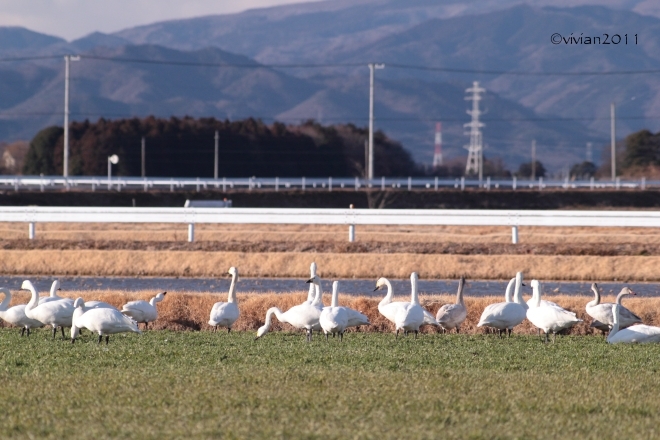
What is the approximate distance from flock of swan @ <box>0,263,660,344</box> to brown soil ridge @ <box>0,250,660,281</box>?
700cm

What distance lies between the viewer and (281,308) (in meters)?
16.2

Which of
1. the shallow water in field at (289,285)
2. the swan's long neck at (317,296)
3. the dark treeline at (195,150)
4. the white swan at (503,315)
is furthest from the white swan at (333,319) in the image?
the dark treeline at (195,150)

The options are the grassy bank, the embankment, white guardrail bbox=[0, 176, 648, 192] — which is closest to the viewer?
the grassy bank

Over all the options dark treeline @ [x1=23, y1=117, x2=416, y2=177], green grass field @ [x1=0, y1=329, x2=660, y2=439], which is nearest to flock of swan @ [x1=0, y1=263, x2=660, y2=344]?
green grass field @ [x1=0, y1=329, x2=660, y2=439]

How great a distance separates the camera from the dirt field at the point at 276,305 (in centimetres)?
1570

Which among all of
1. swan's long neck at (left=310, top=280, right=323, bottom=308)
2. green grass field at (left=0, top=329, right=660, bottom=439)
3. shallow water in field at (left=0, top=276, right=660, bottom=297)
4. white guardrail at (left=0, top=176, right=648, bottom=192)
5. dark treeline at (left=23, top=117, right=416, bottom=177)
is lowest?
shallow water in field at (left=0, top=276, right=660, bottom=297)

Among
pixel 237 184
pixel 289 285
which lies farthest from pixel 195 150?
pixel 289 285

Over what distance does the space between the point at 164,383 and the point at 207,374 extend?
615 millimetres

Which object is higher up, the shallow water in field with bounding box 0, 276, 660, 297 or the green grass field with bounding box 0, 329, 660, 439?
the green grass field with bounding box 0, 329, 660, 439

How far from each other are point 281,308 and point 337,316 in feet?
10.4

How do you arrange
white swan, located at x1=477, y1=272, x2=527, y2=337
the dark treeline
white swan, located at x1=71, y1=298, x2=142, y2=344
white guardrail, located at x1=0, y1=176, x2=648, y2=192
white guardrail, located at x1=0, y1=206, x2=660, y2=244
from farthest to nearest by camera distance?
the dark treeline
white guardrail, located at x1=0, y1=176, x2=648, y2=192
white guardrail, located at x1=0, y1=206, x2=660, y2=244
white swan, located at x1=477, y1=272, x2=527, y2=337
white swan, located at x1=71, y1=298, x2=142, y2=344

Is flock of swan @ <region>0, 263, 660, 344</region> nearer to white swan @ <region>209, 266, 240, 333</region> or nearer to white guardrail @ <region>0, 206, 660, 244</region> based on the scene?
white swan @ <region>209, 266, 240, 333</region>

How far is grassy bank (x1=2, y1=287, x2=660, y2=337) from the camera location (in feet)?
Answer: 51.4

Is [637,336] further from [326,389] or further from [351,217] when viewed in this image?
[351,217]
